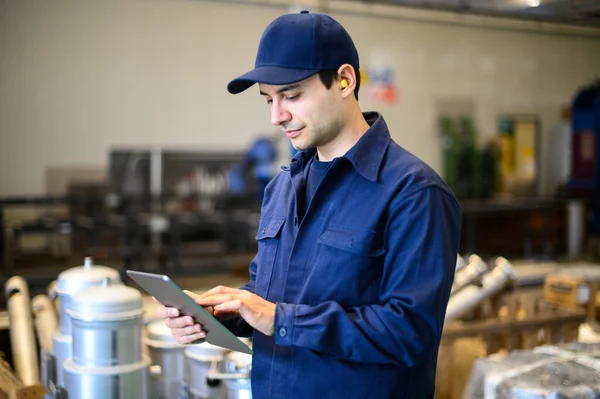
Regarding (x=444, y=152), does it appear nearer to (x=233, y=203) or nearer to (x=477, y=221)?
(x=477, y=221)

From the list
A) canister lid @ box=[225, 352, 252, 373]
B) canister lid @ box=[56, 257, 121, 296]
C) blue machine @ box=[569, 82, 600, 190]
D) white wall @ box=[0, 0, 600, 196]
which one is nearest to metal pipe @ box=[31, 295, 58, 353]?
canister lid @ box=[56, 257, 121, 296]

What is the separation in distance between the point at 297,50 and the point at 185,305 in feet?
1.89

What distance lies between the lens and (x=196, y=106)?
9.52 metres

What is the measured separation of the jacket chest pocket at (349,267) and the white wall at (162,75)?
7678 mm

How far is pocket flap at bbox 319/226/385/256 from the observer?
4.66 feet

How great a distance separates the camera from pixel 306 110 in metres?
1.43

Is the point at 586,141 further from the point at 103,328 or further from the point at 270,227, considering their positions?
the point at 270,227

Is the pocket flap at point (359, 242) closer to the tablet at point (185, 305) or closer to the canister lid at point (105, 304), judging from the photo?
the tablet at point (185, 305)

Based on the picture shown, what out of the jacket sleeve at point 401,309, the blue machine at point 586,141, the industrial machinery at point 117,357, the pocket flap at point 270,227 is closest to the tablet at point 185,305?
the jacket sleeve at point 401,309

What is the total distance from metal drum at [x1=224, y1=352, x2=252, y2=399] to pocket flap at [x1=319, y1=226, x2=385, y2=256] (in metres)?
1.05

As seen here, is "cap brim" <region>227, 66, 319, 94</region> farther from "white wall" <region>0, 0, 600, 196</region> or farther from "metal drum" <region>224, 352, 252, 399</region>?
"white wall" <region>0, 0, 600, 196</region>

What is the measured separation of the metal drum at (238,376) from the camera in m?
2.34

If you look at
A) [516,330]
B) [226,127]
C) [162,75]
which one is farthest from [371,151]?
[226,127]

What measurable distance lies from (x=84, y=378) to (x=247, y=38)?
323 inches
